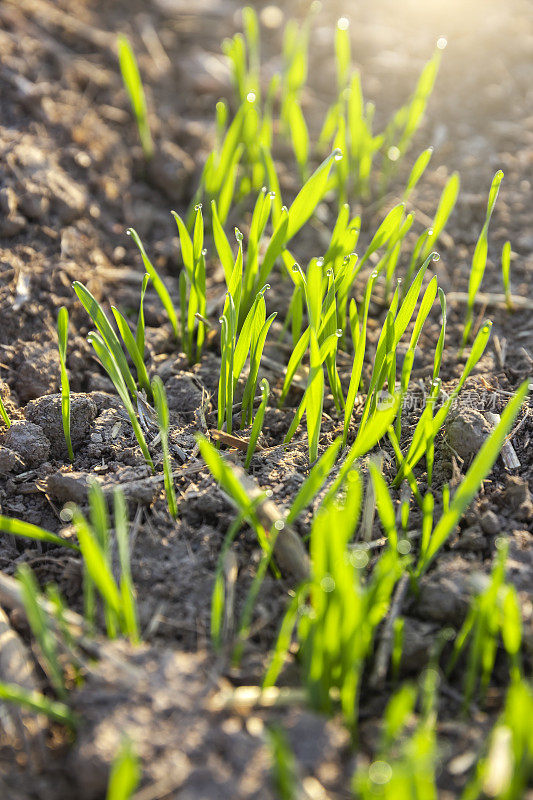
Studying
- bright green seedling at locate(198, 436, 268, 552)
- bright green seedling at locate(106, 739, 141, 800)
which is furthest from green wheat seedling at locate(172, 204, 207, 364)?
bright green seedling at locate(106, 739, 141, 800)

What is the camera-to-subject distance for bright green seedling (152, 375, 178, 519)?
48.2 inches

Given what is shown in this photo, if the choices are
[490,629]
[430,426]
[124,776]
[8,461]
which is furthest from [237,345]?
[124,776]

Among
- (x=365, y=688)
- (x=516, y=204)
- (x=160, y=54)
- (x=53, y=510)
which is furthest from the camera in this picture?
(x=160, y=54)

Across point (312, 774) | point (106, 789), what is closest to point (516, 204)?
point (312, 774)

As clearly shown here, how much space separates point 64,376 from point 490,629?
909 mm

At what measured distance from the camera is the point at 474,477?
1.11 metres

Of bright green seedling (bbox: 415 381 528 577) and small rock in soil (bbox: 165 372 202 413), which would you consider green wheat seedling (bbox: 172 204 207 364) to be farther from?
bright green seedling (bbox: 415 381 528 577)

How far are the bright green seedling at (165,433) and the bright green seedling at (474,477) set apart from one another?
1.60 ft

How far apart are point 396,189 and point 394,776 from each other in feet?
6.45

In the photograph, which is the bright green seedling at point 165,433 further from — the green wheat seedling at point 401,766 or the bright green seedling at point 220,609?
the green wheat seedling at point 401,766

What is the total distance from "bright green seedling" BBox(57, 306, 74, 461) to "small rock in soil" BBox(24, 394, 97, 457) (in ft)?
0.10

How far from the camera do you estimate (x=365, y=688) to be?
1.15 meters

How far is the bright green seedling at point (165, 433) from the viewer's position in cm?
122

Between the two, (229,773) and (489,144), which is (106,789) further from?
(489,144)
